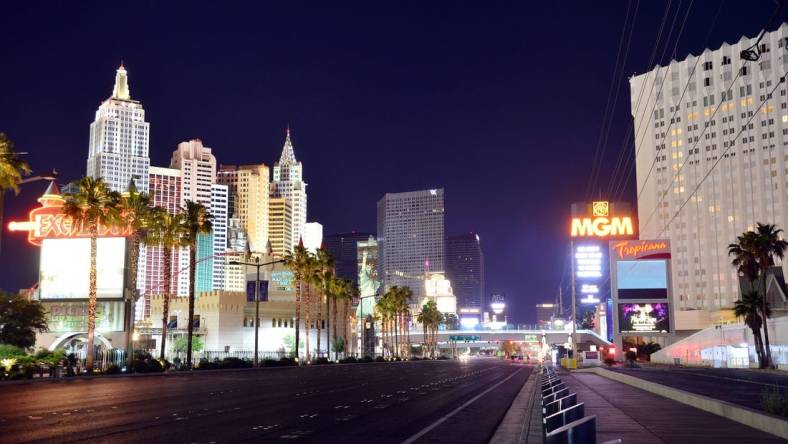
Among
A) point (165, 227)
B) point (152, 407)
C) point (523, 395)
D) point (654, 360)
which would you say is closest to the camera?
point (152, 407)

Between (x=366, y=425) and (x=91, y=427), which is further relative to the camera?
(x=366, y=425)

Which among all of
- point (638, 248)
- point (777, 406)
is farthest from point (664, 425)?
point (638, 248)

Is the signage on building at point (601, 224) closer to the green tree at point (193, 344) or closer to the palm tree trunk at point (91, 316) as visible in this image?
the green tree at point (193, 344)

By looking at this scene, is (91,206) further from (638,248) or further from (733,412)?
(638,248)

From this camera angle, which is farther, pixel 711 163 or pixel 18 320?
pixel 711 163

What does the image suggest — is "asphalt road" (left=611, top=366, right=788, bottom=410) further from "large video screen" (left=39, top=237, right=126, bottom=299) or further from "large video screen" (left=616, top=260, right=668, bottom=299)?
"large video screen" (left=39, top=237, right=126, bottom=299)

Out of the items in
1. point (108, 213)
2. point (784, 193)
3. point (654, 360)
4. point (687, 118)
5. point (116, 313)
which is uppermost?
point (687, 118)

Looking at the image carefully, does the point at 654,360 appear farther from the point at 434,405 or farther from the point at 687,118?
the point at 434,405

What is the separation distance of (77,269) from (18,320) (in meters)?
8.58

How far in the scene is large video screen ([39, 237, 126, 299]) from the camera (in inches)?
3607

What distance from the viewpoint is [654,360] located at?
121500 millimetres

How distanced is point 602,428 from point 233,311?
12665 cm

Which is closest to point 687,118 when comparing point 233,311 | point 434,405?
point 233,311

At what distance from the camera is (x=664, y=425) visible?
59.8ft
